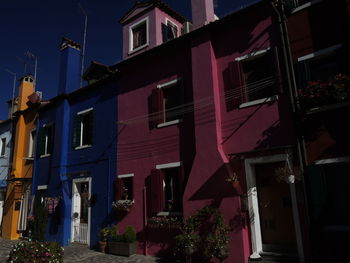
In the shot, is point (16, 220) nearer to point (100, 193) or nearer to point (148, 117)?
point (100, 193)

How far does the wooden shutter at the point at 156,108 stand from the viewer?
35.4 feet

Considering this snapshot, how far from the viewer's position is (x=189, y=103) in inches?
395

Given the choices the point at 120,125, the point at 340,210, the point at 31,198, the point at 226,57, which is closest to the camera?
the point at 340,210

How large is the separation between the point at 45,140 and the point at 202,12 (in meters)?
10.7

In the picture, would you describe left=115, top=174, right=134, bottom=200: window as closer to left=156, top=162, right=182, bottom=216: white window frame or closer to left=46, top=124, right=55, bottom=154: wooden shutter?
left=156, top=162, right=182, bottom=216: white window frame

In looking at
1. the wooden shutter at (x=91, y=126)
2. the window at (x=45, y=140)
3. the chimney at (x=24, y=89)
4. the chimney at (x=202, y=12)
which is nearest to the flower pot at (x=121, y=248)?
the wooden shutter at (x=91, y=126)

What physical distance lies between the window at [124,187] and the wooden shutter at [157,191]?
1.32 meters

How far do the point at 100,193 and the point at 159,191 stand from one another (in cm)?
342

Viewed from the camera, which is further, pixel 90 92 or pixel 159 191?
pixel 90 92

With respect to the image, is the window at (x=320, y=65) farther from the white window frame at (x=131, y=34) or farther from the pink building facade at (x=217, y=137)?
the white window frame at (x=131, y=34)

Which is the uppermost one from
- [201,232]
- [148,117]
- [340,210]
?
[148,117]

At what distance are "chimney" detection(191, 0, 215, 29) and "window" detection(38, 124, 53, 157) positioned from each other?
31.5 ft

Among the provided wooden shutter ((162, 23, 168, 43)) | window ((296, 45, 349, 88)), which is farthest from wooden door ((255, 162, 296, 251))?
wooden shutter ((162, 23, 168, 43))

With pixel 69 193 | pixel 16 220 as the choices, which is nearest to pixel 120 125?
pixel 69 193
